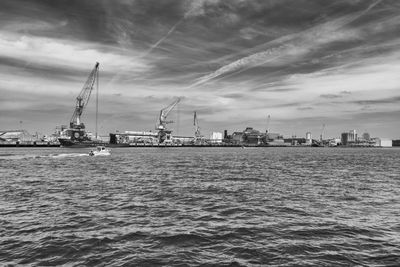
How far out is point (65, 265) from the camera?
14836 mm

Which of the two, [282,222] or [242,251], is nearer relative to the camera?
[242,251]

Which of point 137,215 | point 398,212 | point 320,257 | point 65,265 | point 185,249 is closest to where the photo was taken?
point 65,265

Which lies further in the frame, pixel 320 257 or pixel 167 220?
pixel 167 220

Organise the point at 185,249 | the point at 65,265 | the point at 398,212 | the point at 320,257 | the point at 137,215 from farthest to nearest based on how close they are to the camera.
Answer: the point at 398,212 → the point at 137,215 → the point at 185,249 → the point at 320,257 → the point at 65,265

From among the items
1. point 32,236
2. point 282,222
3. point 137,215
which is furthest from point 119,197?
point 282,222

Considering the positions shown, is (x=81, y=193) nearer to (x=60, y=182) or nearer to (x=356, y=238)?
(x=60, y=182)

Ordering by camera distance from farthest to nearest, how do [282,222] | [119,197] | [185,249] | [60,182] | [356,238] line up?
[60,182] → [119,197] → [282,222] → [356,238] → [185,249]

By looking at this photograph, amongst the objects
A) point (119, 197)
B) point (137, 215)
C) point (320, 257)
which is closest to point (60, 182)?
point (119, 197)

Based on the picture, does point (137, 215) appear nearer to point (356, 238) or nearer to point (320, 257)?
point (320, 257)

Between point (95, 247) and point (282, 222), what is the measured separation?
12925mm

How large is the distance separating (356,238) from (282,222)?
5.05 metres

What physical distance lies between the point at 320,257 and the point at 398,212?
14.6 meters

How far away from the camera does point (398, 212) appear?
85.3 feet

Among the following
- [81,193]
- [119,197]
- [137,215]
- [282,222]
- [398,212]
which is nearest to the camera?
[282,222]
